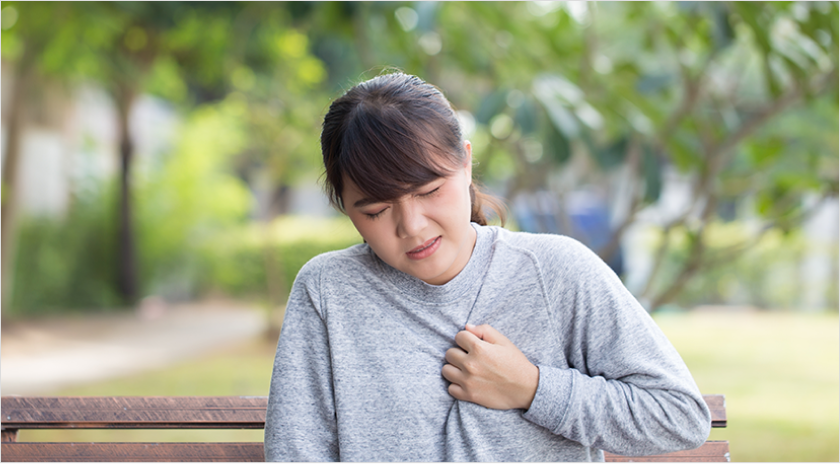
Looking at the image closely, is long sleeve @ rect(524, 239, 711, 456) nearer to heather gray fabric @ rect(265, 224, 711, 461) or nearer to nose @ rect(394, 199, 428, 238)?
heather gray fabric @ rect(265, 224, 711, 461)

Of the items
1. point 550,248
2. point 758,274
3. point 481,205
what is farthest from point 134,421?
point 758,274

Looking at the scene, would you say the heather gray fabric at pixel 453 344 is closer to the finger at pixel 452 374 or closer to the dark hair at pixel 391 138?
the finger at pixel 452 374

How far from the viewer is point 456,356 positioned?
3.67 feet

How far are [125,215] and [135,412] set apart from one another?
827 centimetres

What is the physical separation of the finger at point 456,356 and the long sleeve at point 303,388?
22 centimetres

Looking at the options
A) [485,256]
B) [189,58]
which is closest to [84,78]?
[189,58]

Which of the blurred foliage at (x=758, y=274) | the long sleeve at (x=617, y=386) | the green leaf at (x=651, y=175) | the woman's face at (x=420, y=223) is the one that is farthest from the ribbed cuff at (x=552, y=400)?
the blurred foliage at (x=758, y=274)

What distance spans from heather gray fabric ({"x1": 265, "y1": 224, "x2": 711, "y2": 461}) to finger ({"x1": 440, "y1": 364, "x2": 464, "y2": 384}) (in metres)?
0.02

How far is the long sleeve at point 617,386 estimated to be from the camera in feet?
3.50

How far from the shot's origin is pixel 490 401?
1.11 m

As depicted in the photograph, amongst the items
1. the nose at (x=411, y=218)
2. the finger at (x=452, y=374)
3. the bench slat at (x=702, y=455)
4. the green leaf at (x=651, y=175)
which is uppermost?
the green leaf at (x=651, y=175)

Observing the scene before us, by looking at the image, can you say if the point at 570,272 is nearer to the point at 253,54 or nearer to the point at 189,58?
the point at 253,54

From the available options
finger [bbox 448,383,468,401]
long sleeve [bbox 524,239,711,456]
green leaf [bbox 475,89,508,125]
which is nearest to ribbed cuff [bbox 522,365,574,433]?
long sleeve [bbox 524,239,711,456]

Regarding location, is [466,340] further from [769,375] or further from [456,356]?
[769,375]
